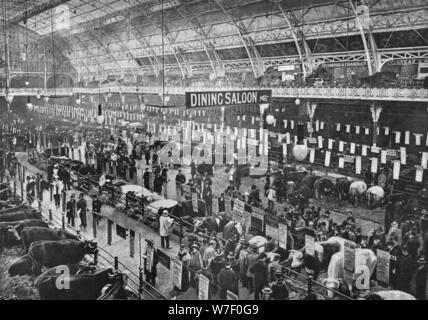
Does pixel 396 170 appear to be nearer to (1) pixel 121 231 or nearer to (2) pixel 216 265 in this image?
(2) pixel 216 265

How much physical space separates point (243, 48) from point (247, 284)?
24766 millimetres

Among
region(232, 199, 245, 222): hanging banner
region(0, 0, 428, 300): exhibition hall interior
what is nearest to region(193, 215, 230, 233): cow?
region(0, 0, 428, 300): exhibition hall interior

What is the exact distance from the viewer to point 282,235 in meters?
9.66

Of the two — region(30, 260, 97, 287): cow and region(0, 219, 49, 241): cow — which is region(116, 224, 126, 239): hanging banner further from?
region(0, 219, 49, 241): cow

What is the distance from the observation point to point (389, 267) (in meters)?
8.50

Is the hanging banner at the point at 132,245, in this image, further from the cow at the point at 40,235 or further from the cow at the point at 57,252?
the cow at the point at 40,235

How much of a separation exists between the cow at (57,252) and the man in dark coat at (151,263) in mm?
1737

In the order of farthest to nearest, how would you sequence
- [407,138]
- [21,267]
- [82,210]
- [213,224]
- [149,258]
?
[407,138] → [82,210] → [213,224] → [21,267] → [149,258]

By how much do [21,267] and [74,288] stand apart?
9.17 feet

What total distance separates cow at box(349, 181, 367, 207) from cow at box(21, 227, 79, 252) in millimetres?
10915

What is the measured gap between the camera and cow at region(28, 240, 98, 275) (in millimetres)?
10172

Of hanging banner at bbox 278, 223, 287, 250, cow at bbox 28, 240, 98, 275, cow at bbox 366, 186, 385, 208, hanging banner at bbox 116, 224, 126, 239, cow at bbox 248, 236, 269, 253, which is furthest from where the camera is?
cow at bbox 366, 186, 385, 208

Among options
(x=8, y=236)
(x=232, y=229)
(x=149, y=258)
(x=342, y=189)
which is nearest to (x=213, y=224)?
(x=232, y=229)

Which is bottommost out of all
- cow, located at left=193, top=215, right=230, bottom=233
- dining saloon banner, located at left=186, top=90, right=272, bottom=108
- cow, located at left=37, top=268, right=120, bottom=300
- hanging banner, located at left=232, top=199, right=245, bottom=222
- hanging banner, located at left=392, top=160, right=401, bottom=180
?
cow, located at left=37, top=268, right=120, bottom=300
